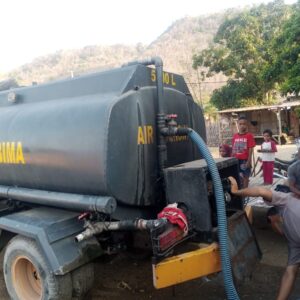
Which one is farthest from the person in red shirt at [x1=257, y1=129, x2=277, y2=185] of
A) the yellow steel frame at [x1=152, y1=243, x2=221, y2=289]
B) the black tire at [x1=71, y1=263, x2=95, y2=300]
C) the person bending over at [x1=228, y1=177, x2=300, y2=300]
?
the black tire at [x1=71, y1=263, x2=95, y2=300]

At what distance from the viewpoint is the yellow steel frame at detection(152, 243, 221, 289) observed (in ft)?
10.3

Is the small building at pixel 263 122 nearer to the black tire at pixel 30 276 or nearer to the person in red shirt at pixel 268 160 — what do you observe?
the person in red shirt at pixel 268 160

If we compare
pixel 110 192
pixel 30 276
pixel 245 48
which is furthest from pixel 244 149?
pixel 245 48

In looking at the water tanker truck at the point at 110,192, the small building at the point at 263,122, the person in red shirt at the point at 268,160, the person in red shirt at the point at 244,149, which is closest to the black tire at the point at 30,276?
the water tanker truck at the point at 110,192

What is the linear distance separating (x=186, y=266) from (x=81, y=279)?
0.91 metres

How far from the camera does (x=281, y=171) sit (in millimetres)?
8172

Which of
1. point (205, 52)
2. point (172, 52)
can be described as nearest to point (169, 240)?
point (205, 52)

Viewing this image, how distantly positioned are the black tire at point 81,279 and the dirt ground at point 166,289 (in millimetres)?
442

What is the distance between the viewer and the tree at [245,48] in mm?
24250

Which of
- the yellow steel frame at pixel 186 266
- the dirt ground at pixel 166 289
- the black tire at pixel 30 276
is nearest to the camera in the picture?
the yellow steel frame at pixel 186 266

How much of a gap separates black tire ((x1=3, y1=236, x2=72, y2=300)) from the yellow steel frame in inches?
31.6

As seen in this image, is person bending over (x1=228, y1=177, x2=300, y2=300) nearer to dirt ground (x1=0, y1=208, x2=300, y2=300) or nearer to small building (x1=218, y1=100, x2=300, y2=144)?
dirt ground (x1=0, y1=208, x2=300, y2=300)

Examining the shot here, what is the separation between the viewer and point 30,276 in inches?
153

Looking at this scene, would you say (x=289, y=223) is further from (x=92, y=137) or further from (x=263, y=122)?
(x=263, y=122)
